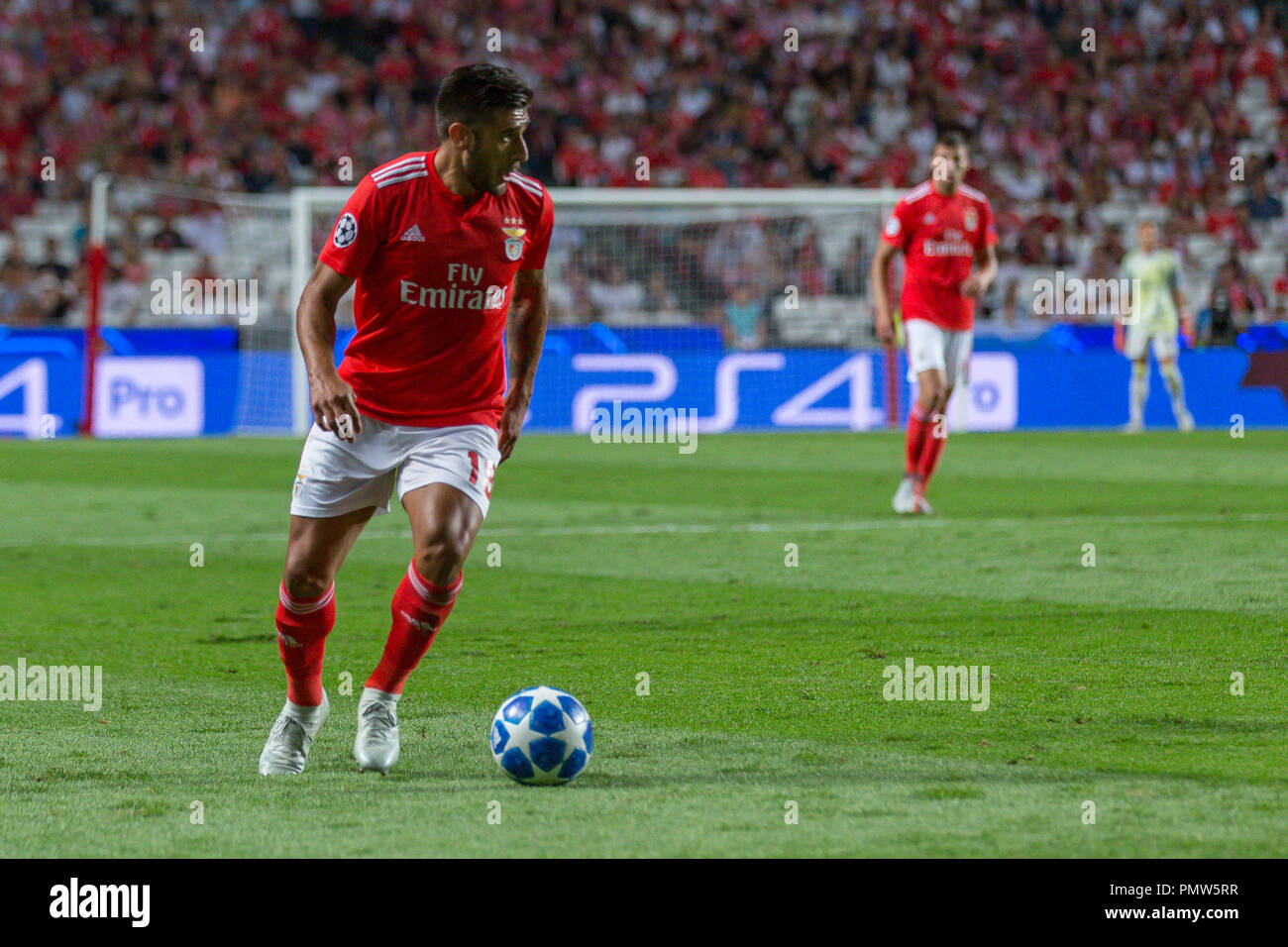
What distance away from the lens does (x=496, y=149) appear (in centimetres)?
473

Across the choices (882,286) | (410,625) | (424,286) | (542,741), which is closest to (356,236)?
(424,286)

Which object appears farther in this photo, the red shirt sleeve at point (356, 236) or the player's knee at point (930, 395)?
the player's knee at point (930, 395)

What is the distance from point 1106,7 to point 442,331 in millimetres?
25059

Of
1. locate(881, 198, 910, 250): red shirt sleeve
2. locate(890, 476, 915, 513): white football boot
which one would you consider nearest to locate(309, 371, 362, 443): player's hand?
locate(890, 476, 915, 513): white football boot

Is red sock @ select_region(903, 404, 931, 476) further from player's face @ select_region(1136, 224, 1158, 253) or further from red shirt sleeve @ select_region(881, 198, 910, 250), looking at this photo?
player's face @ select_region(1136, 224, 1158, 253)

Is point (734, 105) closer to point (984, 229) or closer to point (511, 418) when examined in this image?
point (984, 229)

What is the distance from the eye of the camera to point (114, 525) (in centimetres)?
1104

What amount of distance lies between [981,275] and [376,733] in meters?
7.31

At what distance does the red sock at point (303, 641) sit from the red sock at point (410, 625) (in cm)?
16

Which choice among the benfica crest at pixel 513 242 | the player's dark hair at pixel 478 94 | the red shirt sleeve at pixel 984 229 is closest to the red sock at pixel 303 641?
the benfica crest at pixel 513 242

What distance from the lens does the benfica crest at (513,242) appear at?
16.1ft

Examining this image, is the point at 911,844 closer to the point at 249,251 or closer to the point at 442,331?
the point at 442,331

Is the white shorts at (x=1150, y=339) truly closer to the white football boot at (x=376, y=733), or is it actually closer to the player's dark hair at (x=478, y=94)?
the player's dark hair at (x=478, y=94)
